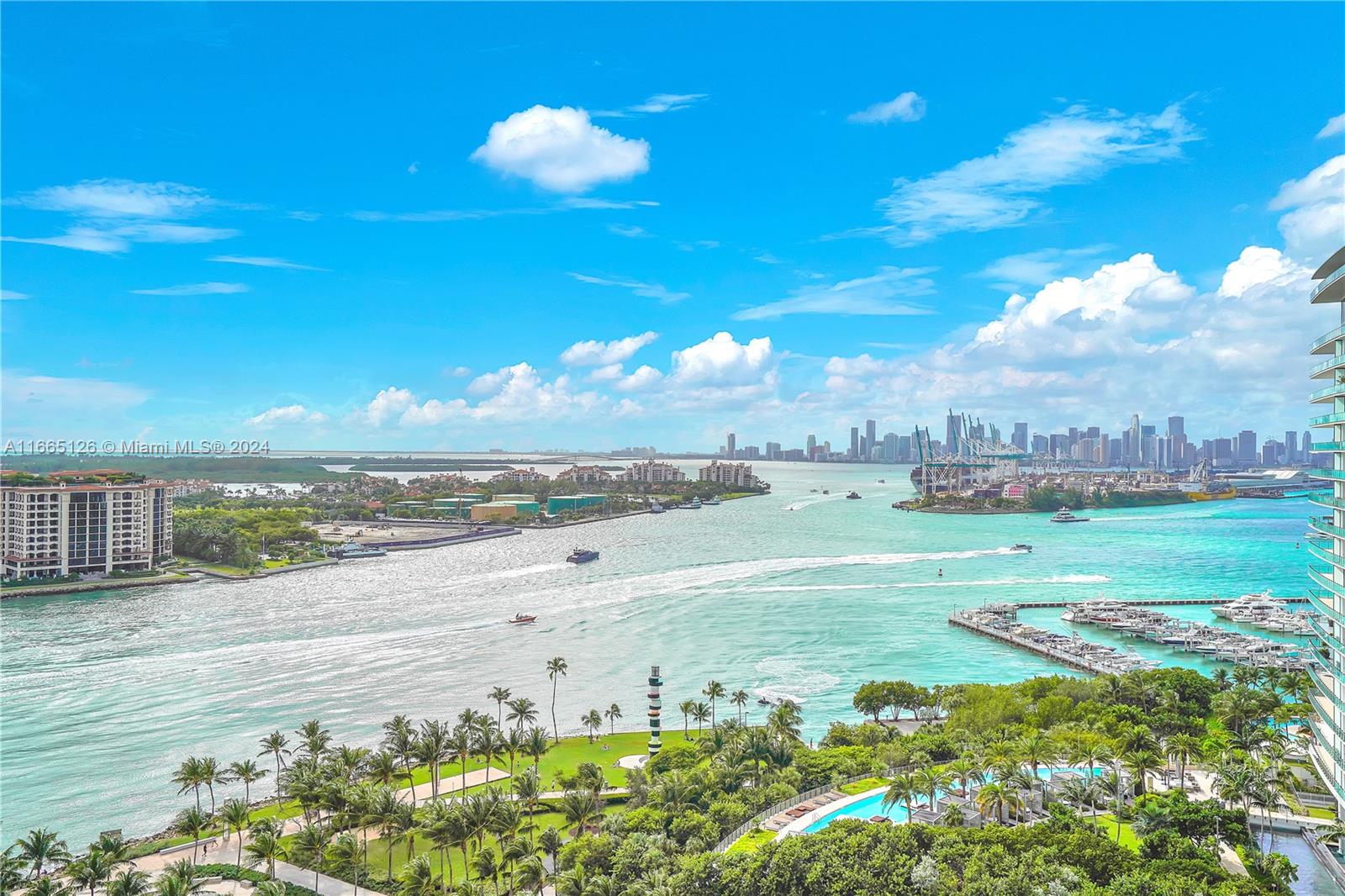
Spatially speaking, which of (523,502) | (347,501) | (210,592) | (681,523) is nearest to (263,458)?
(347,501)

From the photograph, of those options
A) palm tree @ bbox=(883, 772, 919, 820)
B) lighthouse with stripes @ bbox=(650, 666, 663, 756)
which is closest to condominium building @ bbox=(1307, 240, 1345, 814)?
palm tree @ bbox=(883, 772, 919, 820)

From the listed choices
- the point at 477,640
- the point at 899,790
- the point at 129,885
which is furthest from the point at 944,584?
the point at 129,885

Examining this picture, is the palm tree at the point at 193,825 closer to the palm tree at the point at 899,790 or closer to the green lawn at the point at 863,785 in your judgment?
the green lawn at the point at 863,785

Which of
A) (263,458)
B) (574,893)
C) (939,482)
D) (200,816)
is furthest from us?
(263,458)

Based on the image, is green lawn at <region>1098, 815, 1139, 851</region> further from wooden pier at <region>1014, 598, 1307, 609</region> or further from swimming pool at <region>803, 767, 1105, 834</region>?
wooden pier at <region>1014, 598, 1307, 609</region>

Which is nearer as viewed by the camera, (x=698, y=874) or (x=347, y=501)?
(x=698, y=874)

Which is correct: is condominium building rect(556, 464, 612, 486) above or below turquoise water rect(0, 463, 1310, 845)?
above

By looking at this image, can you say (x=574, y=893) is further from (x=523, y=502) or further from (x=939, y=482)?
(x=939, y=482)

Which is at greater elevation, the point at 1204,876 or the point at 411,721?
the point at 1204,876
